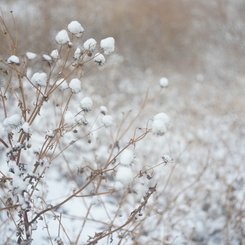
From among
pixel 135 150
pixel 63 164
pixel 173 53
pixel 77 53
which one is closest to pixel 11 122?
pixel 77 53

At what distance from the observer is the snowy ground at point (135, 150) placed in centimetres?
138

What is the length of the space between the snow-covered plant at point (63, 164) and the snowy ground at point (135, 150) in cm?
1

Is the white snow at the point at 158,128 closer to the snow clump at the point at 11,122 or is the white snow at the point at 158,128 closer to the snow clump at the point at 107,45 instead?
the snow clump at the point at 107,45

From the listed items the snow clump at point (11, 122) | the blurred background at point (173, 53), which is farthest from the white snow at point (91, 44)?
the blurred background at point (173, 53)

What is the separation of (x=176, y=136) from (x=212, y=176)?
1.28 m

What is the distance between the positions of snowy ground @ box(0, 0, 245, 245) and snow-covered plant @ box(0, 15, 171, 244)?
0.4 inches

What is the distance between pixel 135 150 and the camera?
147 inches

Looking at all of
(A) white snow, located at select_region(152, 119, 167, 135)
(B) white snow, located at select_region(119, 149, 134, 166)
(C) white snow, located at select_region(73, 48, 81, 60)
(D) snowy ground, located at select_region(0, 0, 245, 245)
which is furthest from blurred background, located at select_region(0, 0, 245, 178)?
(B) white snow, located at select_region(119, 149, 134, 166)

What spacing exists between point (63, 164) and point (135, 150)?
1.01 m

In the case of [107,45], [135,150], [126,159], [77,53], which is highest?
[135,150]

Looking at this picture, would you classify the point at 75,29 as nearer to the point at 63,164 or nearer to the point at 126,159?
the point at 126,159

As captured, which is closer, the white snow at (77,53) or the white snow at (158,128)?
the white snow at (158,128)

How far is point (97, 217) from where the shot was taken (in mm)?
2750

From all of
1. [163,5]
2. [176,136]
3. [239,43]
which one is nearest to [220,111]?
[176,136]
